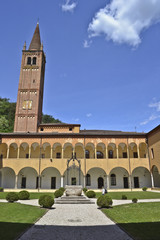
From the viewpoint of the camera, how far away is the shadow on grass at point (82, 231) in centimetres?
621

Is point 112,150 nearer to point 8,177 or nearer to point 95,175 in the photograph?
point 95,175

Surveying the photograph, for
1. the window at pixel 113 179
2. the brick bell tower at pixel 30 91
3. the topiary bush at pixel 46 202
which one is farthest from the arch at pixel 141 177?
the topiary bush at pixel 46 202

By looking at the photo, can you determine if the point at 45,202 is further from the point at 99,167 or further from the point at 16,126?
the point at 16,126

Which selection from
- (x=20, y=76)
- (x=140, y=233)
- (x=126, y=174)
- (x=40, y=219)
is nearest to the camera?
(x=140, y=233)

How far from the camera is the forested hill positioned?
40469mm

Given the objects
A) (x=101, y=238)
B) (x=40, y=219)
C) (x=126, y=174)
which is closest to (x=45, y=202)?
(x=40, y=219)

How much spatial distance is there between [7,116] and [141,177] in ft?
126

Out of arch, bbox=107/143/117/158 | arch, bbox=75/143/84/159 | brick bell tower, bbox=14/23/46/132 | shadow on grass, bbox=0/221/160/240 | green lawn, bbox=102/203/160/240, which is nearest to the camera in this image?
shadow on grass, bbox=0/221/160/240

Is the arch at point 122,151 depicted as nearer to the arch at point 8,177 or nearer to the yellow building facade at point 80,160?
the yellow building facade at point 80,160

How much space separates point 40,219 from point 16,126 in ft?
91.1

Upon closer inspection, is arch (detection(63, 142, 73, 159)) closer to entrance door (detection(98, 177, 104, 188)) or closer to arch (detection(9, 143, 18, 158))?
entrance door (detection(98, 177, 104, 188))

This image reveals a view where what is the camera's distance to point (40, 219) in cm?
906

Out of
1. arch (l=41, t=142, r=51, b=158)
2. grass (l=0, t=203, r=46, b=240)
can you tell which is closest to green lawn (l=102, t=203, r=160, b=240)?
grass (l=0, t=203, r=46, b=240)

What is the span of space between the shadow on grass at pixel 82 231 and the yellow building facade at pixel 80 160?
19.0 m
